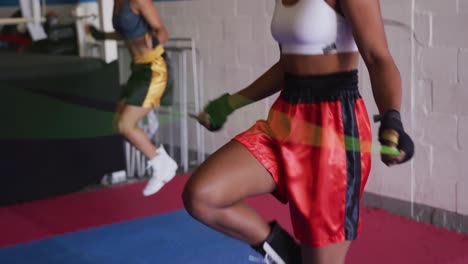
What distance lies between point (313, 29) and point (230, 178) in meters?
0.37

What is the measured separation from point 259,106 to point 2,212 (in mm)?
Answer: 1376

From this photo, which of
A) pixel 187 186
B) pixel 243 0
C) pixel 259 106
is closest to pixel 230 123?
pixel 259 106

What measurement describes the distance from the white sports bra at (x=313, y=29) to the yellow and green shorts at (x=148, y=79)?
165cm

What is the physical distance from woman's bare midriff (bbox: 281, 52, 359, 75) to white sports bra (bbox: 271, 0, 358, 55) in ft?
0.04

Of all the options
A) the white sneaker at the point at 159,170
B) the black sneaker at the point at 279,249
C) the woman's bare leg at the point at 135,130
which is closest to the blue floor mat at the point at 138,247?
the white sneaker at the point at 159,170

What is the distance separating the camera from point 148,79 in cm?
306

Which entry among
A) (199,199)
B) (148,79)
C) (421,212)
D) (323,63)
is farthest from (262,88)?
(148,79)

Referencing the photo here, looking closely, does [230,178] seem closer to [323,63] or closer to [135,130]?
[323,63]

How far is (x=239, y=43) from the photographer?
350cm

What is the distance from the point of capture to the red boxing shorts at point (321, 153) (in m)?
1.47

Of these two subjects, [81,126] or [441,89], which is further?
[81,126]

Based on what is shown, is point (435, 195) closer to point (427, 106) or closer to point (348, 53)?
point (427, 106)

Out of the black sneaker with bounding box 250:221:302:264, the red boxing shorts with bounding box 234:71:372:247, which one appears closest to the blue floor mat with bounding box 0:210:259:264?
the black sneaker with bounding box 250:221:302:264

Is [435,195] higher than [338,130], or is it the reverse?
[338,130]
